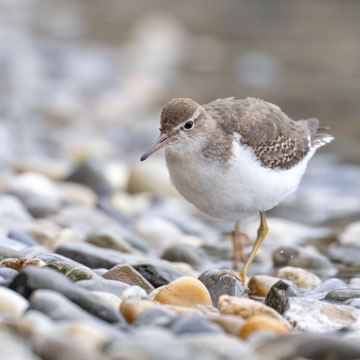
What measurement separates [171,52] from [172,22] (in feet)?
8.24

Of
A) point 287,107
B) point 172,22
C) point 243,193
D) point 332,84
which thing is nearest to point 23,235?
point 243,193

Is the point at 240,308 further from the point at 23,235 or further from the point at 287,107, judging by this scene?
the point at 287,107

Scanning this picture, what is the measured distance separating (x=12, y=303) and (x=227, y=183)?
7.37 ft

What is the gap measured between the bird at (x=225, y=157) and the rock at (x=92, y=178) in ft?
11.1

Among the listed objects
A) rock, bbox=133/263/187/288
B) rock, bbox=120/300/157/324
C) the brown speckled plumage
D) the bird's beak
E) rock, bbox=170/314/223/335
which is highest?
the brown speckled plumage

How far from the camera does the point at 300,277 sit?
20.8 feet

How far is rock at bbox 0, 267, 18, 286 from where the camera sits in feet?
14.8

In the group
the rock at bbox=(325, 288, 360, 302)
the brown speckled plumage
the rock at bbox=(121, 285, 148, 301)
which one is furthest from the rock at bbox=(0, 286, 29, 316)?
the rock at bbox=(325, 288, 360, 302)

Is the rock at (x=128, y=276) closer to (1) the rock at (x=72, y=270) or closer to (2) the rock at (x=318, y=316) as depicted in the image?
(1) the rock at (x=72, y=270)

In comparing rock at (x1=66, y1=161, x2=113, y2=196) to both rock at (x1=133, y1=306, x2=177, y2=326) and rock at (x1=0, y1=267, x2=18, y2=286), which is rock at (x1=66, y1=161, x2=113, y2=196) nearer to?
rock at (x1=0, y1=267, x2=18, y2=286)

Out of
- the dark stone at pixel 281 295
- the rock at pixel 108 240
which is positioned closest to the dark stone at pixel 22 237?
the rock at pixel 108 240

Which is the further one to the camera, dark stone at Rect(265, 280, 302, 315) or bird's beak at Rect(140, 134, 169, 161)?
bird's beak at Rect(140, 134, 169, 161)

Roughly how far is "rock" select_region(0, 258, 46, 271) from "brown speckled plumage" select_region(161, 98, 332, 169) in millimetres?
1547

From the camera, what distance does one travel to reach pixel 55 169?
1009cm
